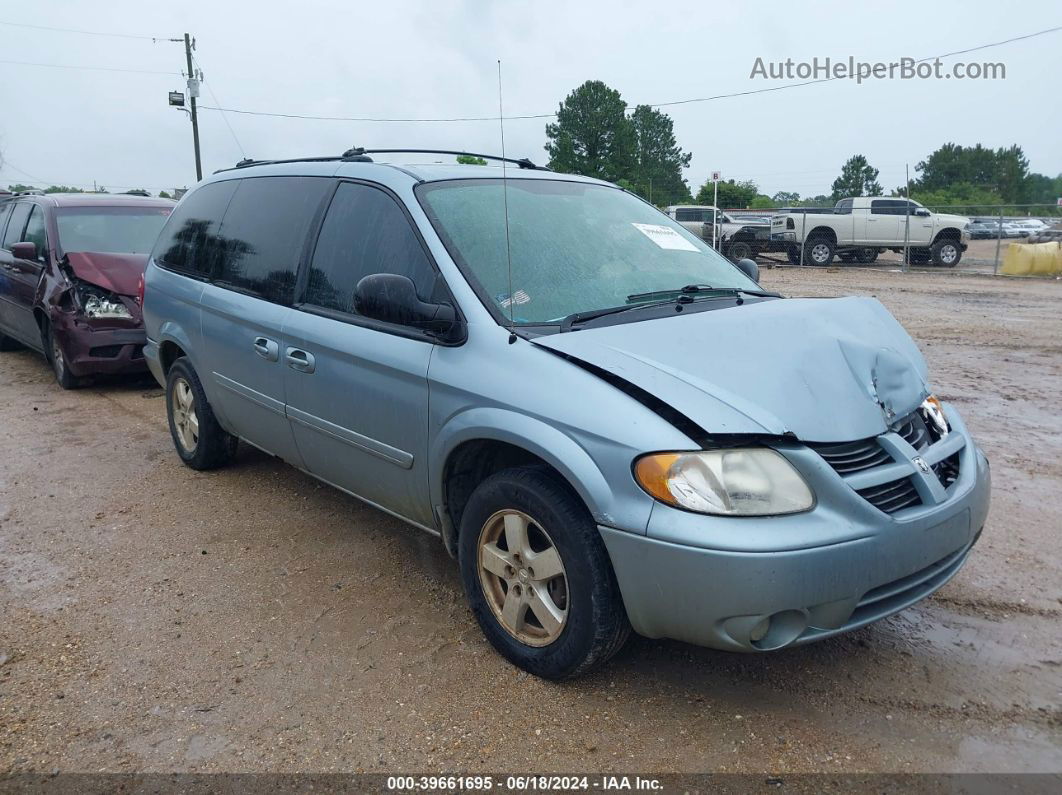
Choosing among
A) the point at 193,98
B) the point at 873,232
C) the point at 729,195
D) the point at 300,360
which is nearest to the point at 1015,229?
the point at 729,195

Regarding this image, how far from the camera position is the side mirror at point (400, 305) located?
3.12m

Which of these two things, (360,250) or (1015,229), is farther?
(1015,229)

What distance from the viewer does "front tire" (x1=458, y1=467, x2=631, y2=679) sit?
2701 millimetres

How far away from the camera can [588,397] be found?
271 cm

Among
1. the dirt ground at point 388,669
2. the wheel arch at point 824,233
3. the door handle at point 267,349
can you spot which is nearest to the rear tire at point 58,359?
the dirt ground at point 388,669

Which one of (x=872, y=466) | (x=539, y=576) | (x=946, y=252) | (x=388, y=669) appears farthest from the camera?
(x=946, y=252)

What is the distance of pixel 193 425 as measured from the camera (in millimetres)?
5305

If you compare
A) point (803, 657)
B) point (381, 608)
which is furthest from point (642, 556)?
point (381, 608)

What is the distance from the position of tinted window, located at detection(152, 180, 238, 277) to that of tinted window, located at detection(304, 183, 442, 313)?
117cm

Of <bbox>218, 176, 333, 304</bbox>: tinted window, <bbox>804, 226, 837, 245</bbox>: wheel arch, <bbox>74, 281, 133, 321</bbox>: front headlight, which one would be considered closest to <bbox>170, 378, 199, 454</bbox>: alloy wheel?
<bbox>218, 176, 333, 304</bbox>: tinted window

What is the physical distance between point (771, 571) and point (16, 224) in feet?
30.4

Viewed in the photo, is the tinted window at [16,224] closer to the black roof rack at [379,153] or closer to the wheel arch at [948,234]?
the black roof rack at [379,153]

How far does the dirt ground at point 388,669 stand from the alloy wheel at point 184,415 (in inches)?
19.0

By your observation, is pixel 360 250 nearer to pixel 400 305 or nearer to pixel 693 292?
pixel 400 305
